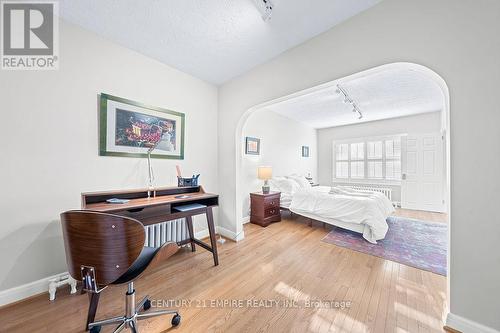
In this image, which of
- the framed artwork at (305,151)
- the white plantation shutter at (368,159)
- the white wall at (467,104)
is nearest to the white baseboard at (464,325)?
the white wall at (467,104)

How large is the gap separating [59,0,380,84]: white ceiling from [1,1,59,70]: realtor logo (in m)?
0.16

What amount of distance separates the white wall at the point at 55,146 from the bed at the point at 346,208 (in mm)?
2890

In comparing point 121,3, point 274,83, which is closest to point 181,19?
point 121,3

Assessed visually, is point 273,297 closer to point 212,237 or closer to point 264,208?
point 212,237

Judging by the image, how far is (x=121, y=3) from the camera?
64.1 inches

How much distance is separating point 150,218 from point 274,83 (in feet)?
7.31

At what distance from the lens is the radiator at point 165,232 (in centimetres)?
221

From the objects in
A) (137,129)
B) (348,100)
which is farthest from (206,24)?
(348,100)

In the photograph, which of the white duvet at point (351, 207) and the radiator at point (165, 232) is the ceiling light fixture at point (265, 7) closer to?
the radiator at point (165, 232)

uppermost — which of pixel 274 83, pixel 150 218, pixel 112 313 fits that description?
pixel 274 83

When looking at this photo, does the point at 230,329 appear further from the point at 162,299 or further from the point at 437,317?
the point at 437,317

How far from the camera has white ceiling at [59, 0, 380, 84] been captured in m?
1.66

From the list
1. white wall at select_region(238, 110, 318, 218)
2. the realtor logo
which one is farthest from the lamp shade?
the realtor logo

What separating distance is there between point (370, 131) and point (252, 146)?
4.36 meters
